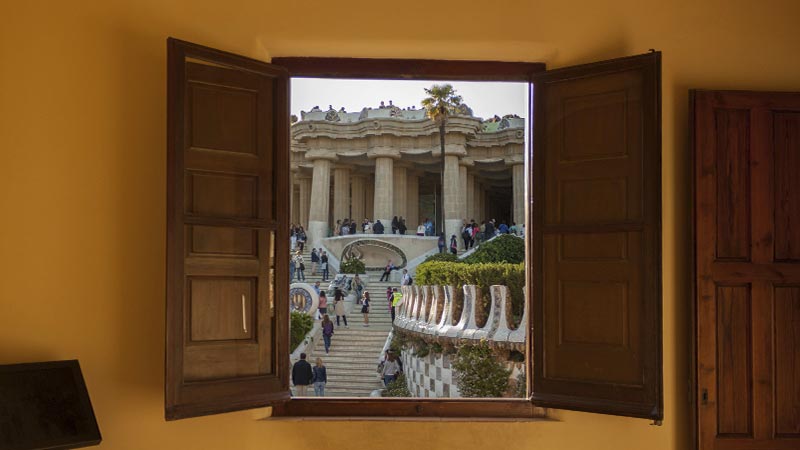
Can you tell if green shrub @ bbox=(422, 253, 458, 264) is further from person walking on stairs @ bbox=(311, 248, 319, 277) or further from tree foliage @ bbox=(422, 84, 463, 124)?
tree foliage @ bbox=(422, 84, 463, 124)

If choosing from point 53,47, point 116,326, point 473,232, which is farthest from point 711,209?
point 473,232

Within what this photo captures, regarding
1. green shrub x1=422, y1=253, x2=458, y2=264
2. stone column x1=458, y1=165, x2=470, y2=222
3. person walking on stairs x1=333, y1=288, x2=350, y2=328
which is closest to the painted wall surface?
person walking on stairs x1=333, y1=288, x2=350, y2=328

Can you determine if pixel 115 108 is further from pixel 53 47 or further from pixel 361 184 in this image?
pixel 361 184

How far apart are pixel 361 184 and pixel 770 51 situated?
30105 millimetres

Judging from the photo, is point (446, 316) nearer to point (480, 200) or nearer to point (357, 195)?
point (480, 200)

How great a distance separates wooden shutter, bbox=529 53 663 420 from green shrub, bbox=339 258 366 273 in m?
22.5

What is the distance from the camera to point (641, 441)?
10.6ft

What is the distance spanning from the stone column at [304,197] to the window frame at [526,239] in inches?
1111

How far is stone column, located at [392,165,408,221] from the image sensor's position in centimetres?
3106

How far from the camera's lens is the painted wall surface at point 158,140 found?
2.99 m

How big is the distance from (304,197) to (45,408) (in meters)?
30.2

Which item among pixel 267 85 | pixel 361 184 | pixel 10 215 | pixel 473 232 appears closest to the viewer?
pixel 10 215

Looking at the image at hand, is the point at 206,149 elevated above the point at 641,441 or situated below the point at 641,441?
above

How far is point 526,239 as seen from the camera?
341cm
